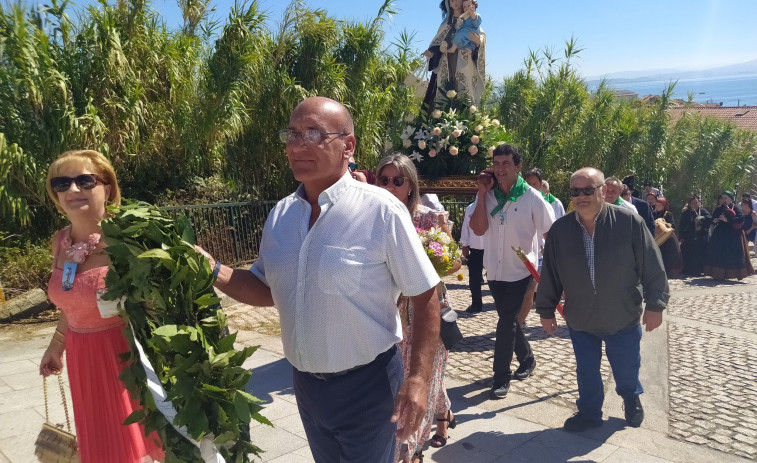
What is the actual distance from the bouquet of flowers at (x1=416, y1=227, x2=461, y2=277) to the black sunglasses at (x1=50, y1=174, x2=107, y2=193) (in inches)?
83.7

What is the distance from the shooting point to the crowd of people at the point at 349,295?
221 cm

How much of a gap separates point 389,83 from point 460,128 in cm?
835

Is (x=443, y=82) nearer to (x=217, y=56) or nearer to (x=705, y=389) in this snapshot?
(x=705, y=389)

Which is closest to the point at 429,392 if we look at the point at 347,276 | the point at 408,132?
the point at 347,276

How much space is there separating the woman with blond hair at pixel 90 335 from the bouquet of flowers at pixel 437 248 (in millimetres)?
2080

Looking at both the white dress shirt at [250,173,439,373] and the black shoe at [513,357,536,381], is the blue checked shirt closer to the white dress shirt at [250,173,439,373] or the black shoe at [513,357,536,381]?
the black shoe at [513,357,536,381]

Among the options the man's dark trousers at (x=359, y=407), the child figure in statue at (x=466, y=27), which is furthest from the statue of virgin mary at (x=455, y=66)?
the man's dark trousers at (x=359, y=407)

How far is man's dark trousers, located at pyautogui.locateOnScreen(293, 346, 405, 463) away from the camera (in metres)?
2.27

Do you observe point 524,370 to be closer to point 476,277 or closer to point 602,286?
point 602,286

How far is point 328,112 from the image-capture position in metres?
2.29

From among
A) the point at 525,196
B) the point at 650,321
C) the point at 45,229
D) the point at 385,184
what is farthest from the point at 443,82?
the point at 45,229

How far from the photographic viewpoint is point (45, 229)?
877cm

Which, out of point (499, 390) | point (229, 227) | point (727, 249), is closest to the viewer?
point (499, 390)

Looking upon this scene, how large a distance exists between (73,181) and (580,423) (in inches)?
146
